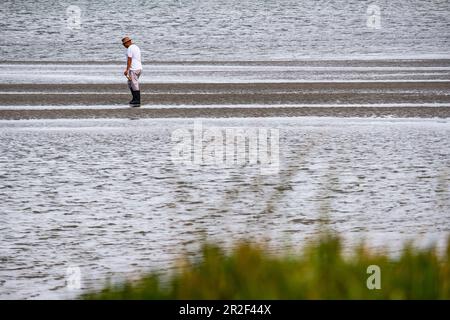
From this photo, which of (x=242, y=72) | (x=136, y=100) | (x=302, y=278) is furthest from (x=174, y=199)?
(x=242, y=72)

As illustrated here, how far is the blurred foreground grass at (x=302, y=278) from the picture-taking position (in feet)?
17.4

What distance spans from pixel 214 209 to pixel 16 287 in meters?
3.23

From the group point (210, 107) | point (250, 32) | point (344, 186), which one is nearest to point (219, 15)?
point (250, 32)

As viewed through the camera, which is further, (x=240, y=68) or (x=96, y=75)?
(x=240, y=68)

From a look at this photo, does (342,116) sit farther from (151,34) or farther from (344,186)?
(151,34)

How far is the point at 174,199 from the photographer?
11367 millimetres

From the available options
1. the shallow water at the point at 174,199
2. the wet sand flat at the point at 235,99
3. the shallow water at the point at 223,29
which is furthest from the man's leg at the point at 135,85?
the shallow water at the point at 223,29

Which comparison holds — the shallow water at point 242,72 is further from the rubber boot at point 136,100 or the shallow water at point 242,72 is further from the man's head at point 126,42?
the man's head at point 126,42

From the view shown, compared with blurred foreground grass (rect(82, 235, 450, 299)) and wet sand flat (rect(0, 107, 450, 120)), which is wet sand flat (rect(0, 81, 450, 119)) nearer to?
wet sand flat (rect(0, 107, 450, 120))

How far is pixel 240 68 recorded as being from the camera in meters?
36.3

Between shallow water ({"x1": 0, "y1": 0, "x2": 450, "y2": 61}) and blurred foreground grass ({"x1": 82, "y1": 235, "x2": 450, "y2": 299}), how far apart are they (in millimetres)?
36270

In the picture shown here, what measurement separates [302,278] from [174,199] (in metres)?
6.03

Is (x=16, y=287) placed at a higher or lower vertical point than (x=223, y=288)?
lower

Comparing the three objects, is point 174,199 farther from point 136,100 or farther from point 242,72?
point 242,72
